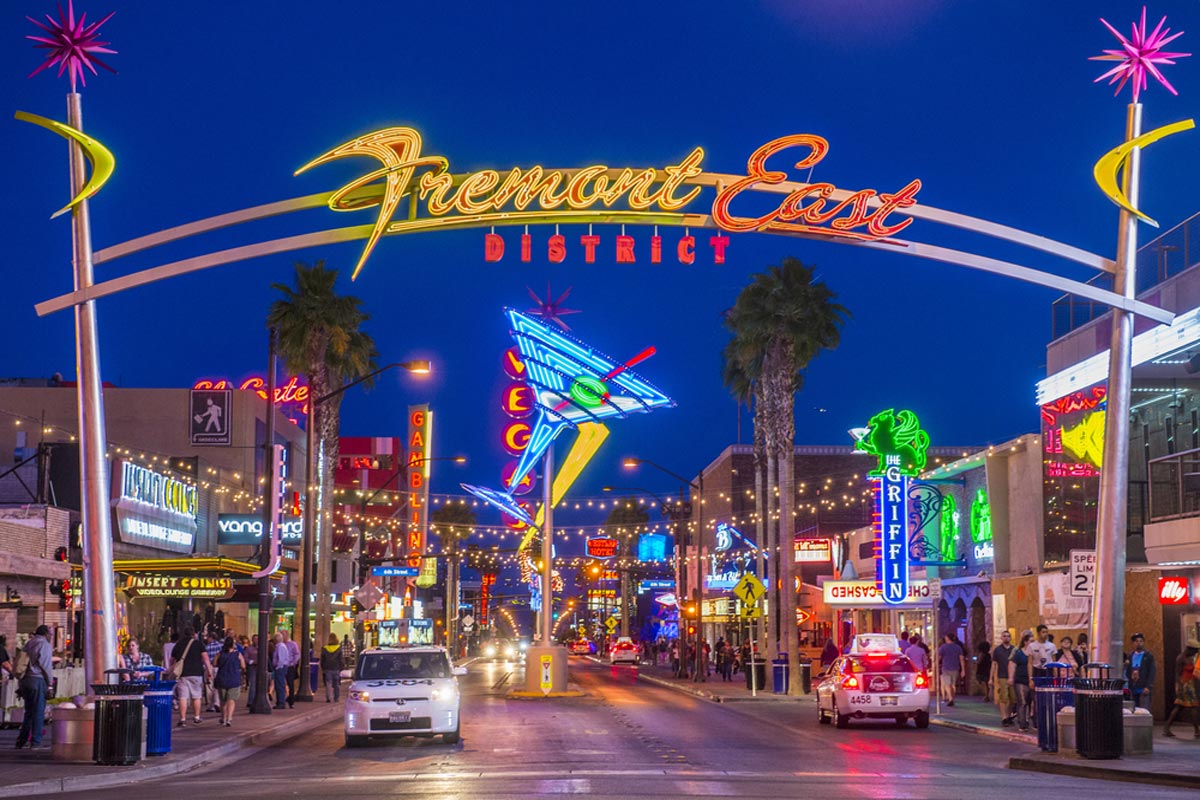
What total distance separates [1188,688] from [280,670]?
66.7ft

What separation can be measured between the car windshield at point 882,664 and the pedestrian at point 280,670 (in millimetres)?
14280

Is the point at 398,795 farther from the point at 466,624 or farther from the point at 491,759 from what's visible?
the point at 466,624

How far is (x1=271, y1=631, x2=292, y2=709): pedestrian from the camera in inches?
1378

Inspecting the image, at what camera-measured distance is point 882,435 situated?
38.5 metres

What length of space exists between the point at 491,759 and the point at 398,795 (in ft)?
16.5

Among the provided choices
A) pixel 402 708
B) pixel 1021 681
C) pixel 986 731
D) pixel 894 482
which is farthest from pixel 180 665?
pixel 894 482

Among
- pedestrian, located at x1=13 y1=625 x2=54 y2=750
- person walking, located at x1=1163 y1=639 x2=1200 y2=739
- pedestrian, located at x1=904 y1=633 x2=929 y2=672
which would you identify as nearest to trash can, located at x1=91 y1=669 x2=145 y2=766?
pedestrian, located at x1=13 y1=625 x2=54 y2=750

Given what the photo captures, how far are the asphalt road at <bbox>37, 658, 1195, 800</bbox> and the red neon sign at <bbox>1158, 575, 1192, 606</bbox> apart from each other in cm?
510

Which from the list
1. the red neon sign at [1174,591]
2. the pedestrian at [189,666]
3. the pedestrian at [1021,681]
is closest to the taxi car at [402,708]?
the pedestrian at [189,666]

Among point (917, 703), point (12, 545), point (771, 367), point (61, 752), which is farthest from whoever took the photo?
point (771, 367)

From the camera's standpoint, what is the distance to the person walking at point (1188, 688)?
24906 millimetres

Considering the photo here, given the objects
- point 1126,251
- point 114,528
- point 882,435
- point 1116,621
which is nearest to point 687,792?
point 1116,621

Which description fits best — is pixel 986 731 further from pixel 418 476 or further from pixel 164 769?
pixel 418 476

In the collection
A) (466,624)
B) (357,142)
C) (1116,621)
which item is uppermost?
(357,142)
